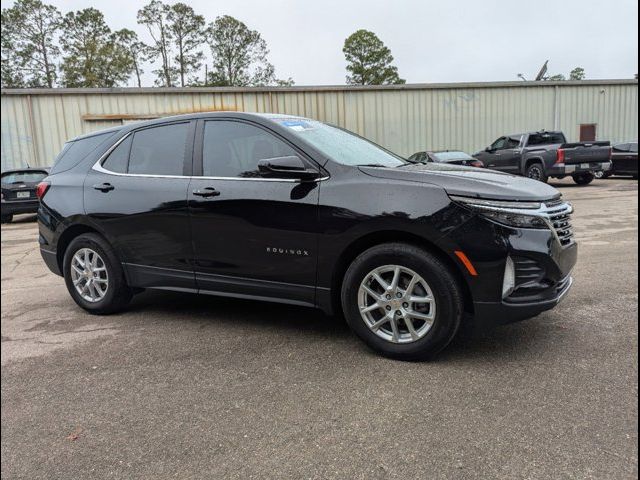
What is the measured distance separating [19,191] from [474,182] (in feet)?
42.1

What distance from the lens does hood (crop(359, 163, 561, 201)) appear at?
3.12 m

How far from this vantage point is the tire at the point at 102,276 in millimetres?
4387

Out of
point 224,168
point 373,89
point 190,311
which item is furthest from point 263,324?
point 373,89

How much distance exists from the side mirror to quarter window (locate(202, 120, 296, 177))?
8.6 inches

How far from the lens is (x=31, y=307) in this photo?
16.1 ft

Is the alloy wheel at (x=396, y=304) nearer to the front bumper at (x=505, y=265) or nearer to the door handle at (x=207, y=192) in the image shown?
the front bumper at (x=505, y=265)

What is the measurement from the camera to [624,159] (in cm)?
1864

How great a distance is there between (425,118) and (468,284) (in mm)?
17849

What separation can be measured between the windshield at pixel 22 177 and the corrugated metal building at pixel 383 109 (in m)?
4.83

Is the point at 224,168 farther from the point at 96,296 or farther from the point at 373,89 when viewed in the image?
the point at 373,89

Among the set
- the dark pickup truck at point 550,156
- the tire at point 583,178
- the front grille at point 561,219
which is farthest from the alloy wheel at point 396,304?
the tire at point 583,178

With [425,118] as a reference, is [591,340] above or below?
below

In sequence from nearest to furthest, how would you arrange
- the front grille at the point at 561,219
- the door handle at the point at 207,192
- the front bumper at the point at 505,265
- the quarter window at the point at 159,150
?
the front bumper at the point at 505,265
the front grille at the point at 561,219
the door handle at the point at 207,192
the quarter window at the point at 159,150

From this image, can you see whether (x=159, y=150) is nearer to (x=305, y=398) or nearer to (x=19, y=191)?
Result: (x=305, y=398)
